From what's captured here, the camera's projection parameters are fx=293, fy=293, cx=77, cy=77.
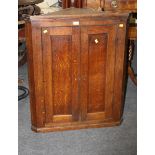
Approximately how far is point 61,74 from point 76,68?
4.8 inches

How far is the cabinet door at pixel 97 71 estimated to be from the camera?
2152 mm

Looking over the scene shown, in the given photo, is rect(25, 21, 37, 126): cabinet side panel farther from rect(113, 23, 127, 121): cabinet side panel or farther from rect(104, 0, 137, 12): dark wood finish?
rect(104, 0, 137, 12): dark wood finish

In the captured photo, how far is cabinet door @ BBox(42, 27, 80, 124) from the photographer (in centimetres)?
210

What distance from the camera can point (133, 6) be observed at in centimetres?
326

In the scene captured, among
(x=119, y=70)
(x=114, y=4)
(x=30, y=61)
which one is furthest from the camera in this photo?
(x=114, y=4)

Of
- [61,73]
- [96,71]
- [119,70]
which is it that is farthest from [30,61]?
[119,70]

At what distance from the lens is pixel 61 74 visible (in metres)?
2.22

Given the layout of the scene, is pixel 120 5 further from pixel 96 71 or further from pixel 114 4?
pixel 96 71

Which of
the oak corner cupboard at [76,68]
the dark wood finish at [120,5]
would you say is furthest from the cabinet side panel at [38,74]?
the dark wood finish at [120,5]

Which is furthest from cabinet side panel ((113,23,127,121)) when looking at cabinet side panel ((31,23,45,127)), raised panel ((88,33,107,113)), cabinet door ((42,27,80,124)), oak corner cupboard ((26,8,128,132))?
cabinet side panel ((31,23,45,127))

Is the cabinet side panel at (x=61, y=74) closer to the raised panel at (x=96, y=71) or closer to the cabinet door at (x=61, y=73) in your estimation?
the cabinet door at (x=61, y=73)

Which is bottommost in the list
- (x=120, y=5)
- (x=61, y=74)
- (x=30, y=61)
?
(x=61, y=74)
